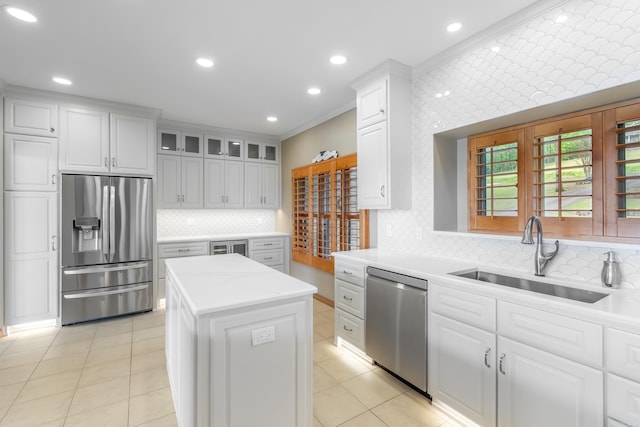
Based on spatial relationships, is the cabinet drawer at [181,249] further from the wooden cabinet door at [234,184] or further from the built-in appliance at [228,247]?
the wooden cabinet door at [234,184]

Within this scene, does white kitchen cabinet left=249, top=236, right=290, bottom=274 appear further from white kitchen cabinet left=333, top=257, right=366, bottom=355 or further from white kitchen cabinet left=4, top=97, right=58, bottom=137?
white kitchen cabinet left=4, top=97, right=58, bottom=137

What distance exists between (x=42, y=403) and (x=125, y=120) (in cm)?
319

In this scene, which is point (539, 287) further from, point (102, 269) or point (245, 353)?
point (102, 269)

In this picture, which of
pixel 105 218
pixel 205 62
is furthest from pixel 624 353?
pixel 105 218

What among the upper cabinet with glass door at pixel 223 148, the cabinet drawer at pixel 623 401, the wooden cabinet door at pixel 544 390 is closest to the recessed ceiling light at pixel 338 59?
the wooden cabinet door at pixel 544 390

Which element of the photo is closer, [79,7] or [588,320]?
[588,320]

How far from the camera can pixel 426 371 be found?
2152mm

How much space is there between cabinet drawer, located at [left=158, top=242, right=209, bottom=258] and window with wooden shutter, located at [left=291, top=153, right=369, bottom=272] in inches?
58.4

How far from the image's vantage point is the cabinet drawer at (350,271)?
2760 mm

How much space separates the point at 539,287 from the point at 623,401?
79 centimetres

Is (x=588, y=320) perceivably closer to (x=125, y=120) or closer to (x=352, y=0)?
(x=352, y=0)

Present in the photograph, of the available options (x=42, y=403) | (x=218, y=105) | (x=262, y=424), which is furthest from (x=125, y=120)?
(x=262, y=424)

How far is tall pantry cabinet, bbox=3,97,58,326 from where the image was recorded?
3365 mm

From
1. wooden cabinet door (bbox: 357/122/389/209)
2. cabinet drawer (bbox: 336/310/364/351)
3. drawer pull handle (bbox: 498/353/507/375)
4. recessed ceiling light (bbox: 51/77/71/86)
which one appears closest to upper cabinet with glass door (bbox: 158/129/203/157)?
recessed ceiling light (bbox: 51/77/71/86)
